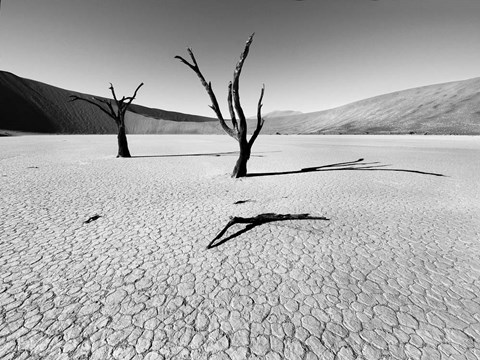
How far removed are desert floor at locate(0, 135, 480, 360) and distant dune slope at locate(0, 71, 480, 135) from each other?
55.9 m

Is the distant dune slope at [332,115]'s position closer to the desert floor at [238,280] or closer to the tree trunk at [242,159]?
the tree trunk at [242,159]

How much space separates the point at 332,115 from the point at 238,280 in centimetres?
10436

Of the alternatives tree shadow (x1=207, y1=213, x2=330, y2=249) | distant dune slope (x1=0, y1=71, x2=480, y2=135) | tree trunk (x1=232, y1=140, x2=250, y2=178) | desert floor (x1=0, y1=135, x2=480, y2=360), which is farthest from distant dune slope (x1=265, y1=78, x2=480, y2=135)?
tree shadow (x1=207, y1=213, x2=330, y2=249)

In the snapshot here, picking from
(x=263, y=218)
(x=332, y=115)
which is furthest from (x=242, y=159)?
(x=332, y=115)

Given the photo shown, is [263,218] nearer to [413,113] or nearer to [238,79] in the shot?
[238,79]

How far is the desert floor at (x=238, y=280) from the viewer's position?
238 centimetres

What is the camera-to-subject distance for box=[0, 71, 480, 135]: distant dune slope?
56534 millimetres

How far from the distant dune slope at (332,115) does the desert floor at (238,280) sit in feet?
183

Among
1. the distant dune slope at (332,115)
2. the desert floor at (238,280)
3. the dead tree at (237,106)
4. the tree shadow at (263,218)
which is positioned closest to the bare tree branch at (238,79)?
the dead tree at (237,106)

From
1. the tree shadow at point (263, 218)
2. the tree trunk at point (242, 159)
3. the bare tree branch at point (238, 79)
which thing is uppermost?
the bare tree branch at point (238, 79)

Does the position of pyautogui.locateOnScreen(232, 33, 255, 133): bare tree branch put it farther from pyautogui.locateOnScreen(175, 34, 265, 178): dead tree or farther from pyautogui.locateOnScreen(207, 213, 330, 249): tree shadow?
pyautogui.locateOnScreen(207, 213, 330, 249): tree shadow

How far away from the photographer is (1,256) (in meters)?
3.94

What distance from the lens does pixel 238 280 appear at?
11.2 feet

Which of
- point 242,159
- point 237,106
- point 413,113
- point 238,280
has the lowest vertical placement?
point 238,280
